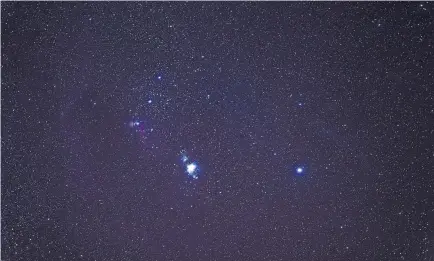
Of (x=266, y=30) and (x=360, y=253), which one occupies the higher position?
(x=266, y=30)

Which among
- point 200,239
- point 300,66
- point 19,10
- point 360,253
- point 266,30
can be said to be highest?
point 19,10

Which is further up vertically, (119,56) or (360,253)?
(119,56)

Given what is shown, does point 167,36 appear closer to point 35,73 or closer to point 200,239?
point 35,73

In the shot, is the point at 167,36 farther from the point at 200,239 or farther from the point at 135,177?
the point at 200,239

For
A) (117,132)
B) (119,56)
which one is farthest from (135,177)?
(119,56)

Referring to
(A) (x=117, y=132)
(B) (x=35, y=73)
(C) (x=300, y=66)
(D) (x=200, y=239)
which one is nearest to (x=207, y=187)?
(D) (x=200, y=239)

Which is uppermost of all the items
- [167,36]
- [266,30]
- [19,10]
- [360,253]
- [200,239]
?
[19,10]
